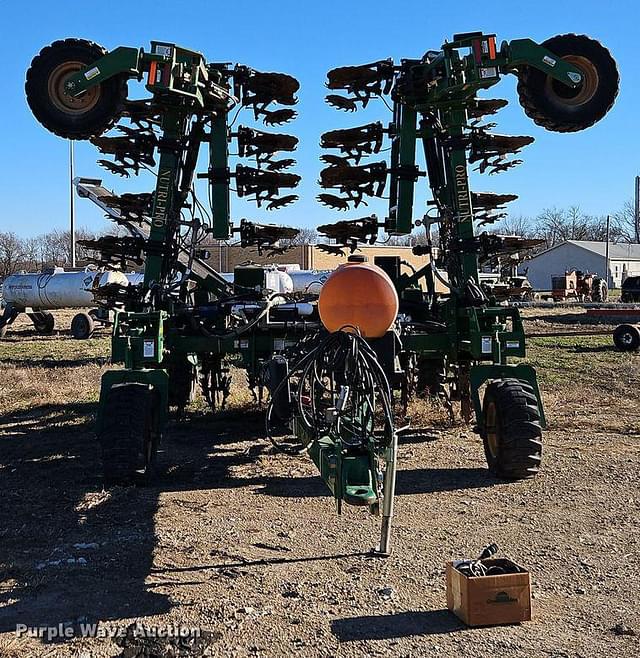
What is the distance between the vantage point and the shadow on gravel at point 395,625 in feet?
13.5

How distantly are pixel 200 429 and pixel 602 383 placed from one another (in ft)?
23.4

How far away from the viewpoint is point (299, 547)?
5.48m

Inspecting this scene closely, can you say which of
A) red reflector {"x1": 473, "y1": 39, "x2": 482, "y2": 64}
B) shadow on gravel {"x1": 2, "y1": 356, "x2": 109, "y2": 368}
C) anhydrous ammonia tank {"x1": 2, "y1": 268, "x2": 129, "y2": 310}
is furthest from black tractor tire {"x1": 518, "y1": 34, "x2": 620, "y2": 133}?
anhydrous ammonia tank {"x1": 2, "y1": 268, "x2": 129, "y2": 310}

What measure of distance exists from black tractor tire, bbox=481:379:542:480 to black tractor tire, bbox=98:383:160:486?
3039mm

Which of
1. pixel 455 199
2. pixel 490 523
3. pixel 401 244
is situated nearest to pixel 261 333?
pixel 455 199

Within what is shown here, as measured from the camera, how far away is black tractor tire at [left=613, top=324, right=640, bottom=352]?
726 inches

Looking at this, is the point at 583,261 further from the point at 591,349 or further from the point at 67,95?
the point at 67,95

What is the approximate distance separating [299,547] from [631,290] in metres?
36.7

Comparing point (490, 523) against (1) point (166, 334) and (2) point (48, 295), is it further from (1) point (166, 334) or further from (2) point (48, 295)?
(2) point (48, 295)

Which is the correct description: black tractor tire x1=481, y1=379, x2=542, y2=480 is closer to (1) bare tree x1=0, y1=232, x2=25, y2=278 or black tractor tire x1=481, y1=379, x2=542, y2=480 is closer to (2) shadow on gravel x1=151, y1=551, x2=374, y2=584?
(2) shadow on gravel x1=151, y1=551, x2=374, y2=584

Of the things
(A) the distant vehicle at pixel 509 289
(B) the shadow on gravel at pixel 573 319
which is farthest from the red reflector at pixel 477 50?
(B) the shadow on gravel at pixel 573 319

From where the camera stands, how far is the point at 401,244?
1364 cm

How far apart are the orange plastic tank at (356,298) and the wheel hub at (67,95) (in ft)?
12.0

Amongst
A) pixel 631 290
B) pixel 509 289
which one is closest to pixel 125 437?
pixel 509 289
